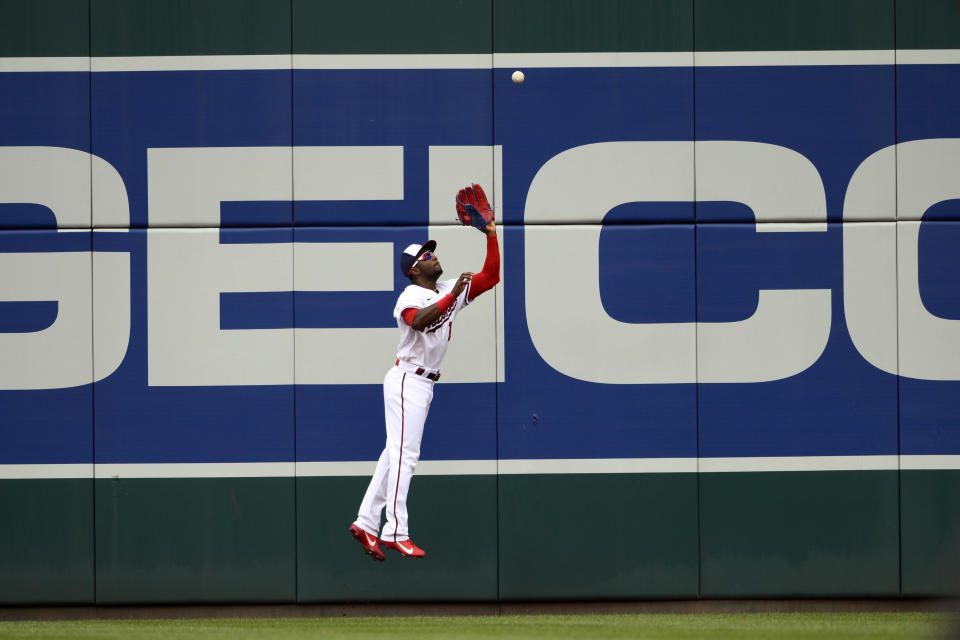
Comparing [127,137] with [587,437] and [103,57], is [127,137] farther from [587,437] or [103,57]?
[587,437]

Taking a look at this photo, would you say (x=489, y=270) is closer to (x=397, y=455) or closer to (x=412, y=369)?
(x=412, y=369)

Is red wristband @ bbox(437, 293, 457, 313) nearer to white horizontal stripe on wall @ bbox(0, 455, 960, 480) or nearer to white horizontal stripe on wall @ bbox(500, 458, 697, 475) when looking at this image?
white horizontal stripe on wall @ bbox(0, 455, 960, 480)

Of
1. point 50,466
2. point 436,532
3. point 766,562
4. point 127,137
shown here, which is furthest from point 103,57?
point 766,562

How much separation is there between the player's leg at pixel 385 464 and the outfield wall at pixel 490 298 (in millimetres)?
516

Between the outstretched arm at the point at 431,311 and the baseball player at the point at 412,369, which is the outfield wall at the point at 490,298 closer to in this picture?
Result: the baseball player at the point at 412,369

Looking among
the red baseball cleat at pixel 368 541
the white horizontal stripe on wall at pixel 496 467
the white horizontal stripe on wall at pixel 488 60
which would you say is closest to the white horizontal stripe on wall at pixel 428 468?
the white horizontal stripe on wall at pixel 496 467

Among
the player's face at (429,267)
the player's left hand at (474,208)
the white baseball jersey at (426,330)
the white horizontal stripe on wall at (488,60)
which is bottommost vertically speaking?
the white baseball jersey at (426,330)

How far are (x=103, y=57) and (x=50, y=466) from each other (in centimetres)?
267

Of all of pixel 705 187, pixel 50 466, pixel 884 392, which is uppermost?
pixel 705 187

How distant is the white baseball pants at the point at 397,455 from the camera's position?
590 centimetres

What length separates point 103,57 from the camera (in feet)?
21.3

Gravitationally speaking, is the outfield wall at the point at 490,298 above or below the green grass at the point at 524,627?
above

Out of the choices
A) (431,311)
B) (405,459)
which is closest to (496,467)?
(405,459)

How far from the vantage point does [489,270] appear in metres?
5.84
